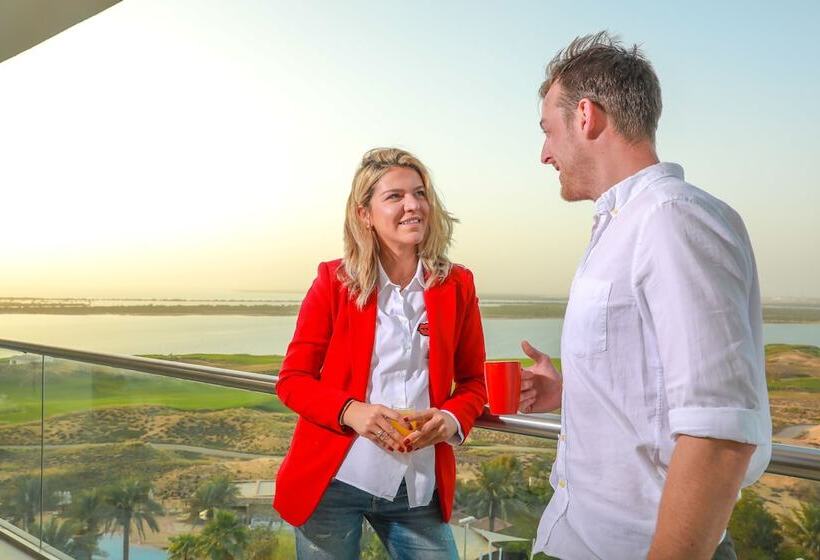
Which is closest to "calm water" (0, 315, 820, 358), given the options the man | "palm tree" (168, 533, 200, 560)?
"palm tree" (168, 533, 200, 560)

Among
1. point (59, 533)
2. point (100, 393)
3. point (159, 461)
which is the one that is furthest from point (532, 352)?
point (59, 533)

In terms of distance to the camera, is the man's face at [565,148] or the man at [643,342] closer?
the man at [643,342]

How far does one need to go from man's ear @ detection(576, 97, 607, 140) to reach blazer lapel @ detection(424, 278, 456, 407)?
69 cm

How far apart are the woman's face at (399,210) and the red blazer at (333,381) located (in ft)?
0.44

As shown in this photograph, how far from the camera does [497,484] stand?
69.2 inches

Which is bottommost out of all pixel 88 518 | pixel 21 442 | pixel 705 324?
pixel 88 518

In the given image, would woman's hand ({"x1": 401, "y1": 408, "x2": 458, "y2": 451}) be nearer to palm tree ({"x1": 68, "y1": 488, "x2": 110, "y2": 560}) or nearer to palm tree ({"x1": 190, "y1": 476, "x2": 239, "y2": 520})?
palm tree ({"x1": 190, "y1": 476, "x2": 239, "y2": 520})

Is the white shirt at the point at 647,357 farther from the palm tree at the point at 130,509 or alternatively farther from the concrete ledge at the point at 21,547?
the concrete ledge at the point at 21,547

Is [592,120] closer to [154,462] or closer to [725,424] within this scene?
[725,424]

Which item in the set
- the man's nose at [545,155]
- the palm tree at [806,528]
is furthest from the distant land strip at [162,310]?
the man's nose at [545,155]

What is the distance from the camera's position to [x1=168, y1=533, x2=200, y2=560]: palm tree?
8.64ft

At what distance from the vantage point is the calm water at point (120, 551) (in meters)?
2.78

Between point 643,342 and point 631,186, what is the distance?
21cm

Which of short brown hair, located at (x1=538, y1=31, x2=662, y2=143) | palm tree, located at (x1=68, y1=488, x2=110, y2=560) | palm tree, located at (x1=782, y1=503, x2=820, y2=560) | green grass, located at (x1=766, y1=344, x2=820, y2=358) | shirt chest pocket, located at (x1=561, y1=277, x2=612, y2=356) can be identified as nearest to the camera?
shirt chest pocket, located at (x1=561, y1=277, x2=612, y2=356)
